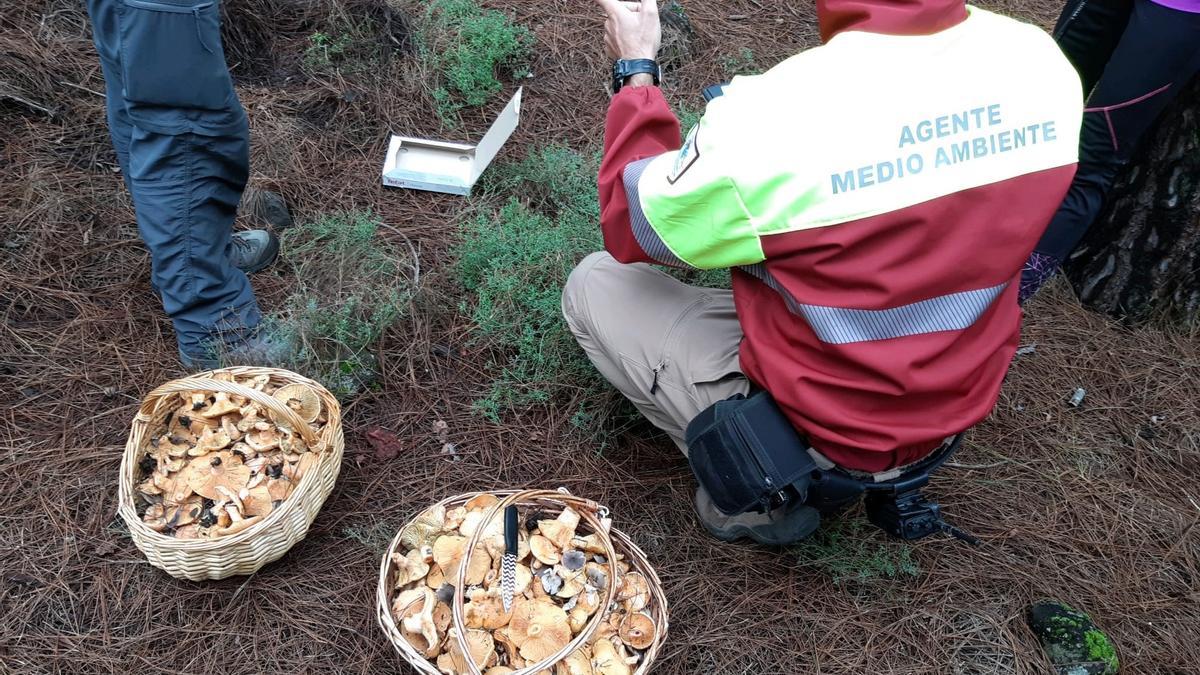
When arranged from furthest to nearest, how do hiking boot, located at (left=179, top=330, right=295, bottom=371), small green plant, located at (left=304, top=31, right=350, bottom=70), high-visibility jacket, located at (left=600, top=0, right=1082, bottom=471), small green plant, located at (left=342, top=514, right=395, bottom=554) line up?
small green plant, located at (left=304, top=31, right=350, bottom=70)
hiking boot, located at (left=179, top=330, right=295, bottom=371)
small green plant, located at (left=342, top=514, right=395, bottom=554)
high-visibility jacket, located at (left=600, top=0, right=1082, bottom=471)

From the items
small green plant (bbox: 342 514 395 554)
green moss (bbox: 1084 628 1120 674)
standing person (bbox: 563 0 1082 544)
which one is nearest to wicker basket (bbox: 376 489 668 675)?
small green plant (bbox: 342 514 395 554)

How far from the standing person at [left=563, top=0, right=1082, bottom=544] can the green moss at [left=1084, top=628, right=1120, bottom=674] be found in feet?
2.45

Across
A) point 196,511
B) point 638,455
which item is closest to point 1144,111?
point 638,455

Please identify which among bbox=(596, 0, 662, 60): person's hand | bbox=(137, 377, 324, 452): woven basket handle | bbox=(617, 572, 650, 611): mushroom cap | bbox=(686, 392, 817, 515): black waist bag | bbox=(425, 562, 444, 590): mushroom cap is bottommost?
bbox=(617, 572, 650, 611): mushroom cap

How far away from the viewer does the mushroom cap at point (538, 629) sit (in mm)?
1862

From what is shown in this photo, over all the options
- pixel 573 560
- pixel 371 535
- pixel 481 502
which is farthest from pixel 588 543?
pixel 371 535

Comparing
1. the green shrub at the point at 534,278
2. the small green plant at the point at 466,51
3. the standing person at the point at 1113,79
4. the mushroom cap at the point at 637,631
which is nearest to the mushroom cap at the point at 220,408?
the green shrub at the point at 534,278

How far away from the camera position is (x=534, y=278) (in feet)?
9.49

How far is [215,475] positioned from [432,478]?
60 cm

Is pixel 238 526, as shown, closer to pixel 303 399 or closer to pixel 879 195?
pixel 303 399

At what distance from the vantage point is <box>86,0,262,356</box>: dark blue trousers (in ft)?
7.22

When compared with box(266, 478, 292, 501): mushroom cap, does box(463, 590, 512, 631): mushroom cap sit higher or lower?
lower

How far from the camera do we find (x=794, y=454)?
1.88 meters

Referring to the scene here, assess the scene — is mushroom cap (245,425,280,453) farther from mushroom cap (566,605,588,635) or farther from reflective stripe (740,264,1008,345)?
reflective stripe (740,264,1008,345)
